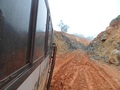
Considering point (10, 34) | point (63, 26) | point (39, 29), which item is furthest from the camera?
point (63, 26)

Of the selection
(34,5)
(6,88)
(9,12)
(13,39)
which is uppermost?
(34,5)

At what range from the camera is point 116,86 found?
9938mm

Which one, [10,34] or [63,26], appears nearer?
[10,34]

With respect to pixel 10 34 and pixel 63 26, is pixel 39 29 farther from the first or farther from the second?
pixel 63 26

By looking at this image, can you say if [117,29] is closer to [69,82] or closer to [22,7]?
[69,82]

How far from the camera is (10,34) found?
1371 mm

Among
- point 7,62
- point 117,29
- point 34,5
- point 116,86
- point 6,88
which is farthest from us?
point 117,29

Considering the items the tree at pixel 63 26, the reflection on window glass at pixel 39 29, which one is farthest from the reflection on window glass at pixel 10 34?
the tree at pixel 63 26

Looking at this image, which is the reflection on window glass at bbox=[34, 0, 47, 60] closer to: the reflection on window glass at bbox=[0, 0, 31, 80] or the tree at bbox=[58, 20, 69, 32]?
the reflection on window glass at bbox=[0, 0, 31, 80]

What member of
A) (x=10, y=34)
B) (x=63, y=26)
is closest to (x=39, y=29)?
(x=10, y=34)

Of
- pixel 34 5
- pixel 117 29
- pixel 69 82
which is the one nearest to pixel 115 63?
pixel 69 82

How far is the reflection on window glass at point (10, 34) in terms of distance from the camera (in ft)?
4.03

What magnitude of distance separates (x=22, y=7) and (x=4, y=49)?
1.60ft

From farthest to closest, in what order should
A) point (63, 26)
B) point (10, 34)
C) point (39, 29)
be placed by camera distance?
1. point (63, 26)
2. point (39, 29)
3. point (10, 34)
